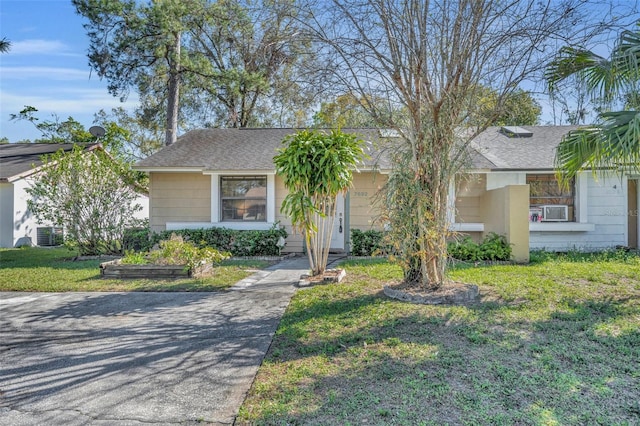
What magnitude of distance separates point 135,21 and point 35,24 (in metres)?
6.54

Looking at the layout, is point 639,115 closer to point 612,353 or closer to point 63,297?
point 612,353

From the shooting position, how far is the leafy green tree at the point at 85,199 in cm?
1033

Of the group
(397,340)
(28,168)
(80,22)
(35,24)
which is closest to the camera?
(397,340)

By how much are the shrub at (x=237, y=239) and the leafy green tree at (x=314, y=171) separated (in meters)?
3.75

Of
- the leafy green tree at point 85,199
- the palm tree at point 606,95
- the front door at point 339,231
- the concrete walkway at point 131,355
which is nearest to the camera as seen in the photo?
the concrete walkway at point 131,355

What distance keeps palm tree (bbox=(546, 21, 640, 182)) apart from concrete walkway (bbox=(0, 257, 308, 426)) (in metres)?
5.03

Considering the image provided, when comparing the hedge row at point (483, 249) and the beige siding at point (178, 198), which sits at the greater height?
the beige siding at point (178, 198)

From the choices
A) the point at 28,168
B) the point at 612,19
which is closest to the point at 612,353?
the point at 612,19

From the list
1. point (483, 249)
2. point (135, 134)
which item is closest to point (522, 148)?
point (483, 249)

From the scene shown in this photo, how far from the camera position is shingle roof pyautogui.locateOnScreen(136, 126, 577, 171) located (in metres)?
11.1

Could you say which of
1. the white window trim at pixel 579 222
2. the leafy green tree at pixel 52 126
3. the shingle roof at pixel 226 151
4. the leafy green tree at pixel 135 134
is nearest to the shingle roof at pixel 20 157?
the shingle roof at pixel 226 151

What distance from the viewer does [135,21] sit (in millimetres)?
15125

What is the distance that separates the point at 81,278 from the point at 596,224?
13.2 metres

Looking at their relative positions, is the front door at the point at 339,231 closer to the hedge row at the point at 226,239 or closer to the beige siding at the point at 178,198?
the hedge row at the point at 226,239
